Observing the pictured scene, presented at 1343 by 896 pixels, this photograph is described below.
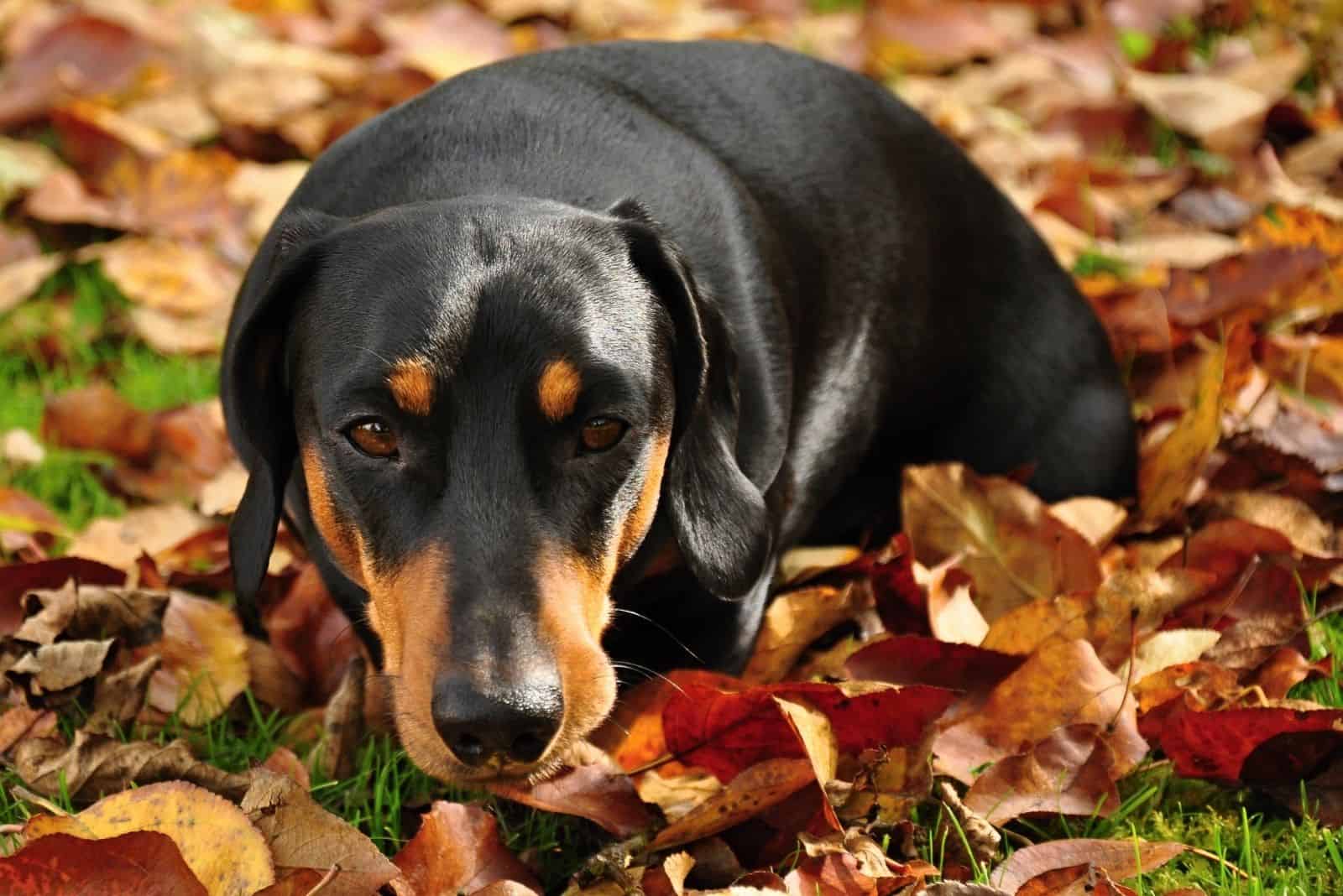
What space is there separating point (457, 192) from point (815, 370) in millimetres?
776

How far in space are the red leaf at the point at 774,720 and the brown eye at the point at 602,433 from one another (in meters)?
0.37

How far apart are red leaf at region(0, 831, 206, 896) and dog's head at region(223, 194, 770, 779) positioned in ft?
1.10

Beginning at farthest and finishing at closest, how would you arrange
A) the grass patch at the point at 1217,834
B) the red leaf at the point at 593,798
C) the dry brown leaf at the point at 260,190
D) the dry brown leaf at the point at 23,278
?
the dry brown leaf at the point at 260,190 < the dry brown leaf at the point at 23,278 < the red leaf at the point at 593,798 < the grass patch at the point at 1217,834

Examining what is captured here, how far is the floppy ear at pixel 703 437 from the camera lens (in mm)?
2551

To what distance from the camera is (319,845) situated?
2.24 metres

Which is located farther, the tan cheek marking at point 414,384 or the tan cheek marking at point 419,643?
the tan cheek marking at point 414,384

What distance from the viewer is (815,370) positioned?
Answer: 314 cm

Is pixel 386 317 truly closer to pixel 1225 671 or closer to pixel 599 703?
pixel 599 703

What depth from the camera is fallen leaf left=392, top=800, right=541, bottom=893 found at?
7.52 feet

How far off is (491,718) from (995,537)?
1.32 m

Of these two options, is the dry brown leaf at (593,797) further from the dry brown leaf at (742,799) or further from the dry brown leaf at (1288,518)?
the dry brown leaf at (1288,518)

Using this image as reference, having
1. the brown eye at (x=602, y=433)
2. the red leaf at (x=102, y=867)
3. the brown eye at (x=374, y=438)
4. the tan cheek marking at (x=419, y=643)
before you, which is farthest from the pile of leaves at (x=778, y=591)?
the brown eye at (x=374, y=438)

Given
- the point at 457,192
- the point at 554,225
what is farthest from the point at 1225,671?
the point at 457,192

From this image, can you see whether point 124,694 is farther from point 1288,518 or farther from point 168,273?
point 1288,518
